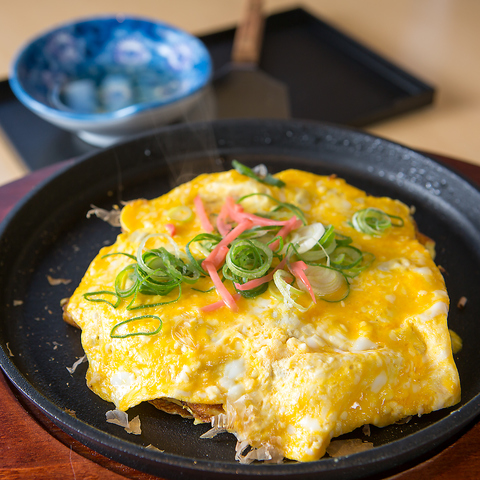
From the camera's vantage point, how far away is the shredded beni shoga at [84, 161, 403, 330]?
193 centimetres

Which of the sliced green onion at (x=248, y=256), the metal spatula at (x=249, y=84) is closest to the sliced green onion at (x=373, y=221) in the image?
the sliced green onion at (x=248, y=256)

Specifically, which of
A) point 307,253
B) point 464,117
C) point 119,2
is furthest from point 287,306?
point 119,2

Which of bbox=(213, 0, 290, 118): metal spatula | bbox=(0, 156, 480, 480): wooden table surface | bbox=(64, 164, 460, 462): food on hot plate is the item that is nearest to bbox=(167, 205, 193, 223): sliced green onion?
bbox=(64, 164, 460, 462): food on hot plate

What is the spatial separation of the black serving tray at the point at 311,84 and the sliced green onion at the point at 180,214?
200 centimetres

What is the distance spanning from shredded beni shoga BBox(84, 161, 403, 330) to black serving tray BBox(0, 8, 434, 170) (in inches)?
87.9

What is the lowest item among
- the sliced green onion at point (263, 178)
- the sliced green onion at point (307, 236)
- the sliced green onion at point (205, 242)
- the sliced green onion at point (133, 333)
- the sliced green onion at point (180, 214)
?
the sliced green onion at point (133, 333)

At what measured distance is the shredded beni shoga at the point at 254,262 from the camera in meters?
1.93

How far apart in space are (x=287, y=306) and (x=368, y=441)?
0.51 m

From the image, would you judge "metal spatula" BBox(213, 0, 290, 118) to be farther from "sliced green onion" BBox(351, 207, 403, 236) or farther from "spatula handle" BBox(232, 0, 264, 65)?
"sliced green onion" BBox(351, 207, 403, 236)

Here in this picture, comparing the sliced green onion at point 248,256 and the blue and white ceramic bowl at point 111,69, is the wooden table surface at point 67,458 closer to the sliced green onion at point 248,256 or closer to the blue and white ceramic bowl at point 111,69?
the sliced green onion at point 248,256

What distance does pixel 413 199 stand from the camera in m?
2.76

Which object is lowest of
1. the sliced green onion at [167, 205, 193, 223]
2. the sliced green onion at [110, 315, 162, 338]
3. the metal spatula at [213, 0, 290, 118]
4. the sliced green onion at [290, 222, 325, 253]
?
the metal spatula at [213, 0, 290, 118]

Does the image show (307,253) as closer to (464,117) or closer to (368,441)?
(368,441)

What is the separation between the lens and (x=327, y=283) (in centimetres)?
196
